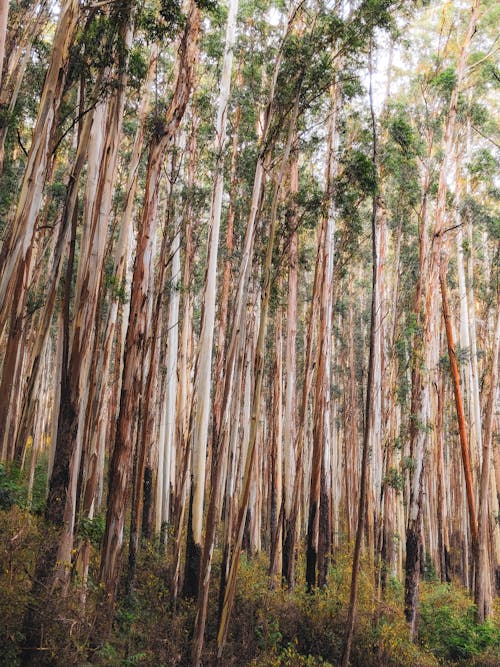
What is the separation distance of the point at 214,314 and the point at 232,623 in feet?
14.8

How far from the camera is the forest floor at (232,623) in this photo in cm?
455

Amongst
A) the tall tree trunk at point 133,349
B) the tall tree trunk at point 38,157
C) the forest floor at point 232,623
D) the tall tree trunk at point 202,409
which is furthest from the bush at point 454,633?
→ the tall tree trunk at point 38,157

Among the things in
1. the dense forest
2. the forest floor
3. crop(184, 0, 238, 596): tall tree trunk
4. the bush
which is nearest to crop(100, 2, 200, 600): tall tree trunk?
the dense forest

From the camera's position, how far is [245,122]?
1144cm

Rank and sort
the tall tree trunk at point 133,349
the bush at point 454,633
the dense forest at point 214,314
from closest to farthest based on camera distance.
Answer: the dense forest at point 214,314 → the tall tree trunk at point 133,349 → the bush at point 454,633

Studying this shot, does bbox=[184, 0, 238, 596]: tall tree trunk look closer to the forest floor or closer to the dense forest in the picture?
→ the dense forest

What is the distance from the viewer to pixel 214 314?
27.1 feet

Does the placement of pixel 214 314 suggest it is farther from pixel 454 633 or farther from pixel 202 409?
pixel 454 633

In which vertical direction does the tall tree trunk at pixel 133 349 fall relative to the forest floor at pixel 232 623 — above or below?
above

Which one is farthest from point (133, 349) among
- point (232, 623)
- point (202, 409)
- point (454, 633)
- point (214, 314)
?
point (454, 633)

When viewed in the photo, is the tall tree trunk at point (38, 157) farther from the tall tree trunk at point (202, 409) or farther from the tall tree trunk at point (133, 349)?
the tall tree trunk at point (202, 409)

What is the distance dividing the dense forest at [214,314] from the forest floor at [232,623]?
33mm

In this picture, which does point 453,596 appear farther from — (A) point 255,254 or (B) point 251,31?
(B) point 251,31

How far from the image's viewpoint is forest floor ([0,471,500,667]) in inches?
179
